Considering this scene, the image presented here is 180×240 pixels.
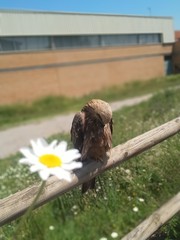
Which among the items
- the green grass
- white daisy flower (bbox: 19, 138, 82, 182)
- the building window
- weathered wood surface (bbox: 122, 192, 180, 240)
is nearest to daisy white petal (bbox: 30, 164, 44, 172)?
white daisy flower (bbox: 19, 138, 82, 182)

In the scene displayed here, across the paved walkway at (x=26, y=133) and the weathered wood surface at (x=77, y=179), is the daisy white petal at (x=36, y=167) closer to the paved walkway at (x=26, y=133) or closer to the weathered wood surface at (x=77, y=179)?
the weathered wood surface at (x=77, y=179)

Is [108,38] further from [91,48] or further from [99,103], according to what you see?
[99,103]

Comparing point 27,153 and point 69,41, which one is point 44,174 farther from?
point 69,41

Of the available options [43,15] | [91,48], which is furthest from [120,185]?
[91,48]

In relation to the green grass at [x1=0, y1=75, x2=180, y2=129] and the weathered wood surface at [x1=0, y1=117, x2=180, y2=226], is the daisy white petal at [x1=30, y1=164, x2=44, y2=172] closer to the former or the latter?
the weathered wood surface at [x1=0, y1=117, x2=180, y2=226]

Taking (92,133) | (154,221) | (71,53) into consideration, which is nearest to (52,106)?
(71,53)

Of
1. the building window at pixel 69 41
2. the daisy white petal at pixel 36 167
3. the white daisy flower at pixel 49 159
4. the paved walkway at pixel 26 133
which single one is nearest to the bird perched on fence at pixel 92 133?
the white daisy flower at pixel 49 159
